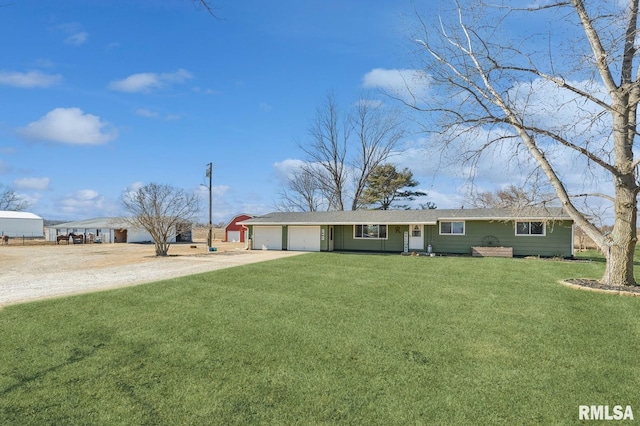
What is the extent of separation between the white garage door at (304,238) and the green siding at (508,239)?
23.1 feet

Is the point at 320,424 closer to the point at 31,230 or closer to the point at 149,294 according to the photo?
the point at 149,294

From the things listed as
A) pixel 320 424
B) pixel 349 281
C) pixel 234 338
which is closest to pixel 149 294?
pixel 234 338

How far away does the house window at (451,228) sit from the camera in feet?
71.7

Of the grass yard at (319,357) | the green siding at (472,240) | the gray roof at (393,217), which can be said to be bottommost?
the grass yard at (319,357)

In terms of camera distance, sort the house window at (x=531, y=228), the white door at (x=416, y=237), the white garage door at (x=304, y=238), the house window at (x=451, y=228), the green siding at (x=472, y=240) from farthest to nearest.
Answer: the white garage door at (x=304, y=238) < the white door at (x=416, y=237) < the house window at (x=451, y=228) < the house window at (x=531, y=228) < the green siding at (x=472, y=240)

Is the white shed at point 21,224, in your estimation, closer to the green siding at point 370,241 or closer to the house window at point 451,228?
the green siding at point 370,241

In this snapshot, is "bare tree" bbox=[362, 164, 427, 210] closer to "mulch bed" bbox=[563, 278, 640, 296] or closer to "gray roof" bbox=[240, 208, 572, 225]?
"gray roof" bbox=[240, 208, 572, 225]

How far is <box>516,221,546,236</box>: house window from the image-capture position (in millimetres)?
20344

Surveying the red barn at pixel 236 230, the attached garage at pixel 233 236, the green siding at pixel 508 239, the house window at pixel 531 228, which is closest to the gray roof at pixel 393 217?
A: the green siding at pixel 508 239

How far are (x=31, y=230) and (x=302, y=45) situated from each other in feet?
197

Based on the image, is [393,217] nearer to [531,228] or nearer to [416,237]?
[416,237]

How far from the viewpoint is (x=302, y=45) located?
13094 mm

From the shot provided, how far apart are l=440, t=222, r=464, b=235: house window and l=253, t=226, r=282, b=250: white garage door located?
1065 centimetres

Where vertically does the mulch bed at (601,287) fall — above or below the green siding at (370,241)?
below
